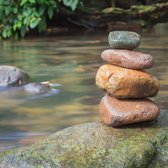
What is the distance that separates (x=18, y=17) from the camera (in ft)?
41.0

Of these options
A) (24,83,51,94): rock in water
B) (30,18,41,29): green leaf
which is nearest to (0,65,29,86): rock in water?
(24,83,51,94): rock in water

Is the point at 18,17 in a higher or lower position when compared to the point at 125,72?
lower

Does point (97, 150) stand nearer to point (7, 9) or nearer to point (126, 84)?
A: point (126, 84)

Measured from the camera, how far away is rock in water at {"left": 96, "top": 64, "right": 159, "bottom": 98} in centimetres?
398

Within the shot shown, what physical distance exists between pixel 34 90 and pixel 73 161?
11.3ft

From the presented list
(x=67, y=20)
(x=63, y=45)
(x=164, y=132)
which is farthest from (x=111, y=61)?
(x=67, y=20)

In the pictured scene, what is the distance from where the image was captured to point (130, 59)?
4016mm

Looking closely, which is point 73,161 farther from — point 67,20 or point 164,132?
point 67,20

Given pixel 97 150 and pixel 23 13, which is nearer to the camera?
pixel 97 150

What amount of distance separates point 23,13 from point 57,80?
202 inches

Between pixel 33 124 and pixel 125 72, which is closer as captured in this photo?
pixel 125 72

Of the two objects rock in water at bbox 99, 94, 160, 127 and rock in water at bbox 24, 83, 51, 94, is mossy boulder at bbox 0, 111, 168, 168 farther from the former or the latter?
rock in water at bbox 24, 83, 51, 94

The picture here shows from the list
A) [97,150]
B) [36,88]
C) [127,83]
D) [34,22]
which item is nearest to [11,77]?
[36,88]

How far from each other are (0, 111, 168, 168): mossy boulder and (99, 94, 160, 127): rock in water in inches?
3.0
